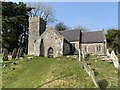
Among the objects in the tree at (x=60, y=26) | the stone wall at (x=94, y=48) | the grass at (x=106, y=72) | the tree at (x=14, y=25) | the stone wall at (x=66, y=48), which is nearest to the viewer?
the grass at (x=106, y=72)

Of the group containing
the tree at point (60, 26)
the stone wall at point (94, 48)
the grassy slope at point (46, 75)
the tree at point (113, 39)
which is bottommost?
the grassy slope at point (46, 75)

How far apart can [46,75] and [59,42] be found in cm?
1657

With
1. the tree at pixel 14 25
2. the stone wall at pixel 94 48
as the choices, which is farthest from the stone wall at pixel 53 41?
the tree at pixel 14 25

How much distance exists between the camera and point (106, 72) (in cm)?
3228

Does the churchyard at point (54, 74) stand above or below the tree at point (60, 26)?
below

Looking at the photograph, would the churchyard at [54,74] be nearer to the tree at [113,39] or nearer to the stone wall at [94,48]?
the stone wall at [94,48]

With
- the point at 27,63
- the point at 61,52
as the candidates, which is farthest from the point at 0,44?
the point at 27,63

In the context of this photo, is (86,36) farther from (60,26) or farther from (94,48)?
(60,26)

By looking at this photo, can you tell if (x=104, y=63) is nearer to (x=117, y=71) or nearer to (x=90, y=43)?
(x=117, y=71)

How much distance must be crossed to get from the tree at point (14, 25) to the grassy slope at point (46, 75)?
18.7m

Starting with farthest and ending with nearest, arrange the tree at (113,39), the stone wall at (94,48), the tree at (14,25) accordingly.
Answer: the tree at (14,25) → the tree at (113,39) → the stone wall at (94,48)

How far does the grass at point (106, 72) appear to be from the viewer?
27938 mm

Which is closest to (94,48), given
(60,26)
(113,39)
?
(113,39)

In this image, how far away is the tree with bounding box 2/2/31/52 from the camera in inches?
2231
